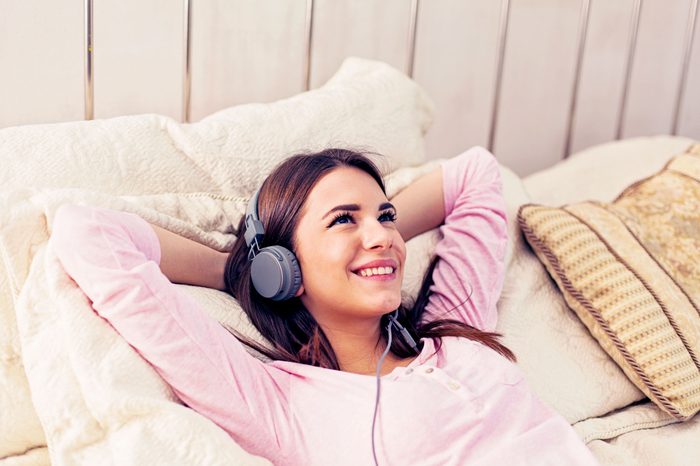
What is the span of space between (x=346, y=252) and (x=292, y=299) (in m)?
0.14

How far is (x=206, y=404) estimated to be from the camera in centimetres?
98

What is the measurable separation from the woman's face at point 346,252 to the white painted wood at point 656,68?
1407mm

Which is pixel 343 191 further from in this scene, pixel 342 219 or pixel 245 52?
pixel 245 52

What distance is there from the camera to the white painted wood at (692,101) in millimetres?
2369

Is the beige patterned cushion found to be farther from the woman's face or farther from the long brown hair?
the woman's face

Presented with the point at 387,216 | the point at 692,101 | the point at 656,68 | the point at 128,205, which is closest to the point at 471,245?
the point at 387,216

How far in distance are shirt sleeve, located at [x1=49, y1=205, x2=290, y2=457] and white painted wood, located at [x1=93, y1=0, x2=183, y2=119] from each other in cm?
58

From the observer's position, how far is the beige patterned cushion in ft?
4.47

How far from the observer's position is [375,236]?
1145 millimetres

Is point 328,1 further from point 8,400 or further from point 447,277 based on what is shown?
point 8,400

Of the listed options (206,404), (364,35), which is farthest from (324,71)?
(206,404)

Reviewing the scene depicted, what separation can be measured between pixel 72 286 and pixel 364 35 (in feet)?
3.48

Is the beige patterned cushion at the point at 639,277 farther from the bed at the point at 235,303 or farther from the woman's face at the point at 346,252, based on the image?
the woman's face at the point at 346,252

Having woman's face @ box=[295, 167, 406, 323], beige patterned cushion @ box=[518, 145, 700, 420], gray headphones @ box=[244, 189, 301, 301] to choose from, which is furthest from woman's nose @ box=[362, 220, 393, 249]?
beige patterned cushion @ box=[518, 145, 700, 420]
